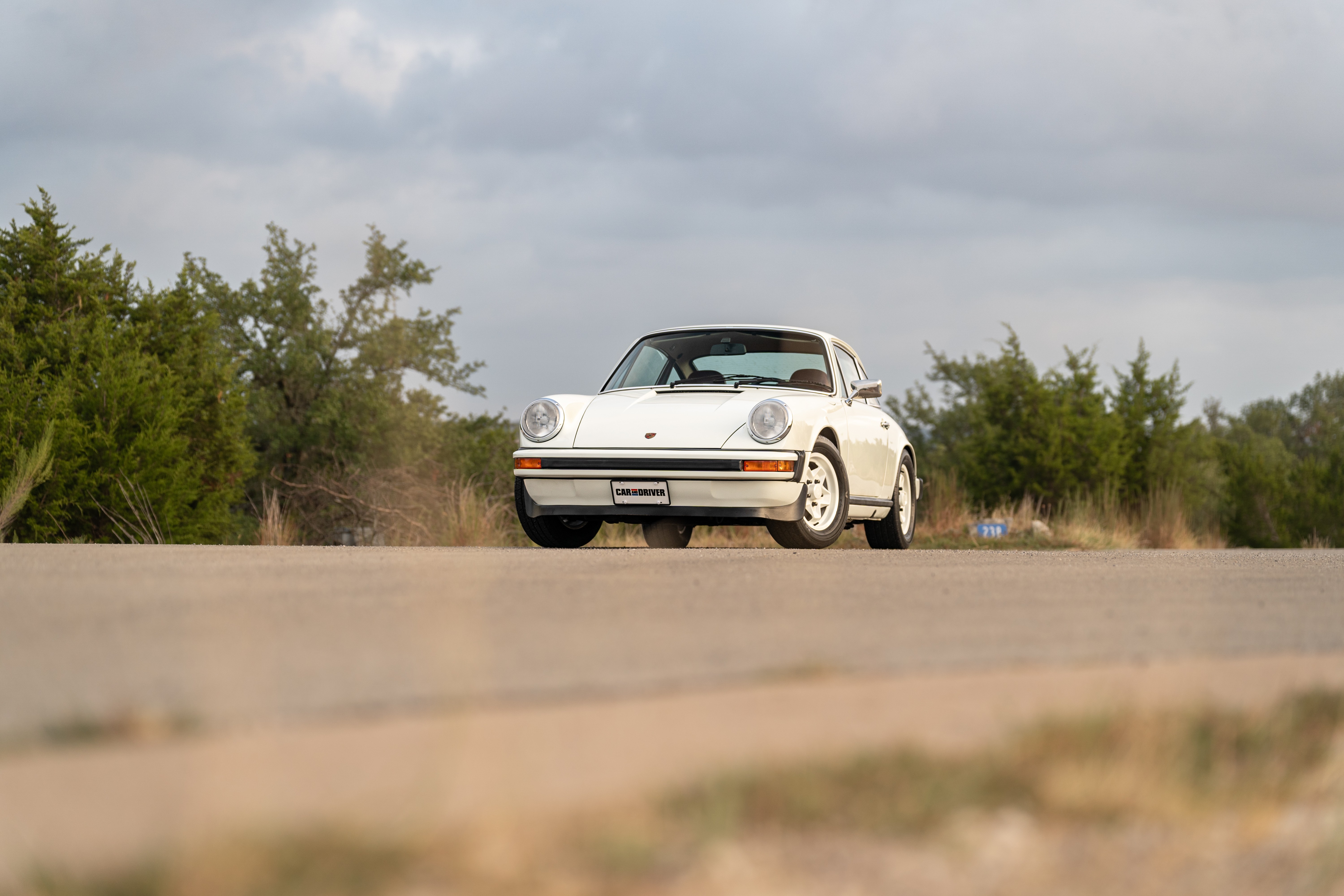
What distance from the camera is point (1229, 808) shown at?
2551 mm

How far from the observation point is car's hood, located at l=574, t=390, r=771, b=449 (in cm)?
880

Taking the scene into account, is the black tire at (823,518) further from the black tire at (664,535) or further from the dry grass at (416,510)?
the dry grass at (416,510)

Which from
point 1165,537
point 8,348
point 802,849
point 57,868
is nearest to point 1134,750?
point 802,849

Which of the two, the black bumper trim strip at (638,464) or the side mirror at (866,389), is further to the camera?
the side mirror at (866,389)

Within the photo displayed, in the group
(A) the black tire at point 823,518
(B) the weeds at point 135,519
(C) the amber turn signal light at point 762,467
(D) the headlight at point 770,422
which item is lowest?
(B) the weeds at point 135,519

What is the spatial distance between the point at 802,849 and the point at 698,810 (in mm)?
180

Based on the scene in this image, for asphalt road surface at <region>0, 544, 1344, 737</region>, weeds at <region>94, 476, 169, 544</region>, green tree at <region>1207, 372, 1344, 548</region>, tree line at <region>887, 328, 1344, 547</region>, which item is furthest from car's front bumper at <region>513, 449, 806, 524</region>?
green tree at <region>1207, 372, 1344, 548</region>

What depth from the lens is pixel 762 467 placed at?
28.3ft

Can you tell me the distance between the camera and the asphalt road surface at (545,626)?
3.16 meters

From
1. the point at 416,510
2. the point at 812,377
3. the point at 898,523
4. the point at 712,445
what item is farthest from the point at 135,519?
the point at 712,445

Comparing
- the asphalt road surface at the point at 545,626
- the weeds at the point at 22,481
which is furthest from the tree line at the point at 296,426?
the asphalt road surface at the point at 545,626

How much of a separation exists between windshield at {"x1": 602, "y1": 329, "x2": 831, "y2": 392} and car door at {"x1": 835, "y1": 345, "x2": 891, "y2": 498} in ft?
0.86

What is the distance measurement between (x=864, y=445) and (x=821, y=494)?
99cm

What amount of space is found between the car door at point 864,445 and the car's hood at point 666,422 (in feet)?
2.73
